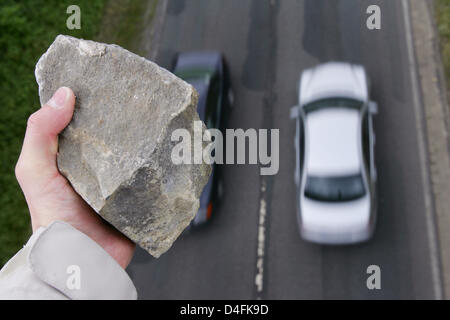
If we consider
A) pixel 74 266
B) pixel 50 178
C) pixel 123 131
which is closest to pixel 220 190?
pixel 50 178

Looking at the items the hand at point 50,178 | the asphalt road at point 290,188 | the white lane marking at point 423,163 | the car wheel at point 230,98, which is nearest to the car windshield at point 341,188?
the asphalt road at point 290,188

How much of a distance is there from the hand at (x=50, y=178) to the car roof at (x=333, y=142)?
349 cm

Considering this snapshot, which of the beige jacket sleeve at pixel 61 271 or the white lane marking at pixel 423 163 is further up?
the white lane marking at pixel 423 163

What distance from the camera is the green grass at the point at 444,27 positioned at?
25.5 feet

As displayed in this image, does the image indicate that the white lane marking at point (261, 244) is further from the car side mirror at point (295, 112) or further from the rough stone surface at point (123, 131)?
the rough stone surface at point (123, 131)

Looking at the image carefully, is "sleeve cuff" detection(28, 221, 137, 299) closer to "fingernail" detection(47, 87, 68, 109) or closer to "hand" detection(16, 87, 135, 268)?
"hand" detection(16, 87, 135, 268)

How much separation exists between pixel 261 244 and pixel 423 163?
314cm

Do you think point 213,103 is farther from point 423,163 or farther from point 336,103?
point 423,163

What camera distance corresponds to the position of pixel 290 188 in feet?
23.6

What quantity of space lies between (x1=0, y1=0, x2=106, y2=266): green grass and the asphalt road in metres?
2.19

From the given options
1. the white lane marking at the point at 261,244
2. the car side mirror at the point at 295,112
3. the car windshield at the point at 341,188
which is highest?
the car side mirror at the point at 295,112

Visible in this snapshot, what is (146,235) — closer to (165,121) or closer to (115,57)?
(165,121)

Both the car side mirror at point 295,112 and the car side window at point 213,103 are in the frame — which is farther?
the car side mirror at point 295,112

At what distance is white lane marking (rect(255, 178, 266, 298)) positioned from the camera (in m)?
6.70
